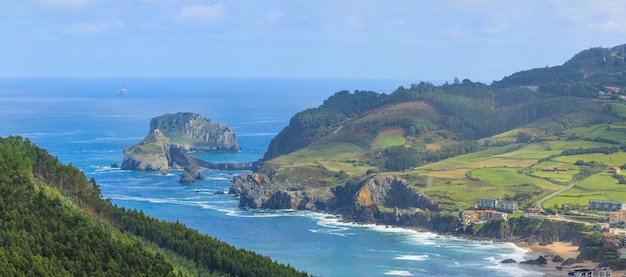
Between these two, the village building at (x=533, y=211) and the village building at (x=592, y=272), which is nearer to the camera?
the village building at (x=592, y=272)

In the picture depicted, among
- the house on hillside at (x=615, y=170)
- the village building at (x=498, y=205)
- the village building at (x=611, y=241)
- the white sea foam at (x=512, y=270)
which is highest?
the house on hillside at (x=615, y=170)

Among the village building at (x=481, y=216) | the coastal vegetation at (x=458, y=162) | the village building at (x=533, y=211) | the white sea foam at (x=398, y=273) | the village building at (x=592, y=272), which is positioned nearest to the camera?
the village building at (x=592, y=272)

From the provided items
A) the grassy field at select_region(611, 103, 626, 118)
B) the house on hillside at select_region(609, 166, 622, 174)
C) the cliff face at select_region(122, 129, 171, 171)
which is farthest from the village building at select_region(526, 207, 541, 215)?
the cliff face at select_region(122, 129, 171, 171)

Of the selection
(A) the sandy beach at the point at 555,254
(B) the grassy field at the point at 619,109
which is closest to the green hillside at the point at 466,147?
(B) the grassy field at the point at 619,109

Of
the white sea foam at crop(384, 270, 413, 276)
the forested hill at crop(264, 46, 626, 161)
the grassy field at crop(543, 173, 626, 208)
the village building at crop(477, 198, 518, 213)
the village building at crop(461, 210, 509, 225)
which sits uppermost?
the forested hill at crop(264, 46, 626, 161)

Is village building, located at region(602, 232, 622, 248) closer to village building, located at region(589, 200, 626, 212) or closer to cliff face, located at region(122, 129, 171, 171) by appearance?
village building, located at region(589, 200, 626, 212)

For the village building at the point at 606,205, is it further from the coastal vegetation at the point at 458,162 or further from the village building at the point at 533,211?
the village building at the point at 533,211
